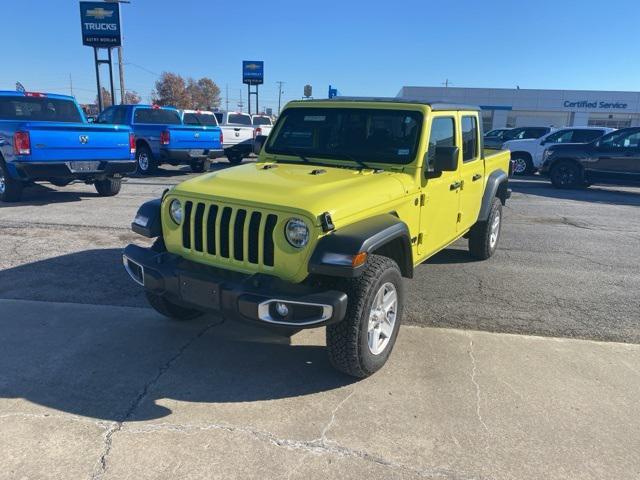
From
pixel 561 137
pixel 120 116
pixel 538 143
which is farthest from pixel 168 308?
pixel 561 137

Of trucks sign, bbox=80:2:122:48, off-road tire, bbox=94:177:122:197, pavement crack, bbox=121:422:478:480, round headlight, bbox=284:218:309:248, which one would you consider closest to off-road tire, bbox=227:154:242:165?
off-road tire, bbox=94:177:122:197

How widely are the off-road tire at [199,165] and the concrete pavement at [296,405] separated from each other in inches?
436

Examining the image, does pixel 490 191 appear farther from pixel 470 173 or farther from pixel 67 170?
pixel 67 170

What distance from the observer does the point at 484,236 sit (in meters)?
6.31

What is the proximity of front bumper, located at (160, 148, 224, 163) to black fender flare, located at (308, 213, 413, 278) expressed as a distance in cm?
1110

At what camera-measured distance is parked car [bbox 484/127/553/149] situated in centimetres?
1820

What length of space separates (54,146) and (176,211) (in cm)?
618

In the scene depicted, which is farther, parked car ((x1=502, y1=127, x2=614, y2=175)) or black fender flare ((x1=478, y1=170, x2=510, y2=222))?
parked car ((x1=502, y1=127, x2=614, y2=175))

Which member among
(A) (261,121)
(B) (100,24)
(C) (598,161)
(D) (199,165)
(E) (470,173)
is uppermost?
(B) (100,24)

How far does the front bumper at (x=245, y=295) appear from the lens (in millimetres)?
3055

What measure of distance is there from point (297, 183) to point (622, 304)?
3705 millimetres

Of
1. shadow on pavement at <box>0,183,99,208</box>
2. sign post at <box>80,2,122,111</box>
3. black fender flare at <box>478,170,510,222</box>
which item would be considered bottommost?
shadow on pavement at <box>0,183,99,208</box>

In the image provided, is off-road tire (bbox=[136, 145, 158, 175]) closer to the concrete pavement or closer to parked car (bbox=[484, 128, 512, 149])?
the concrete pavement

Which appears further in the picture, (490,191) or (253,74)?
(253,74)
